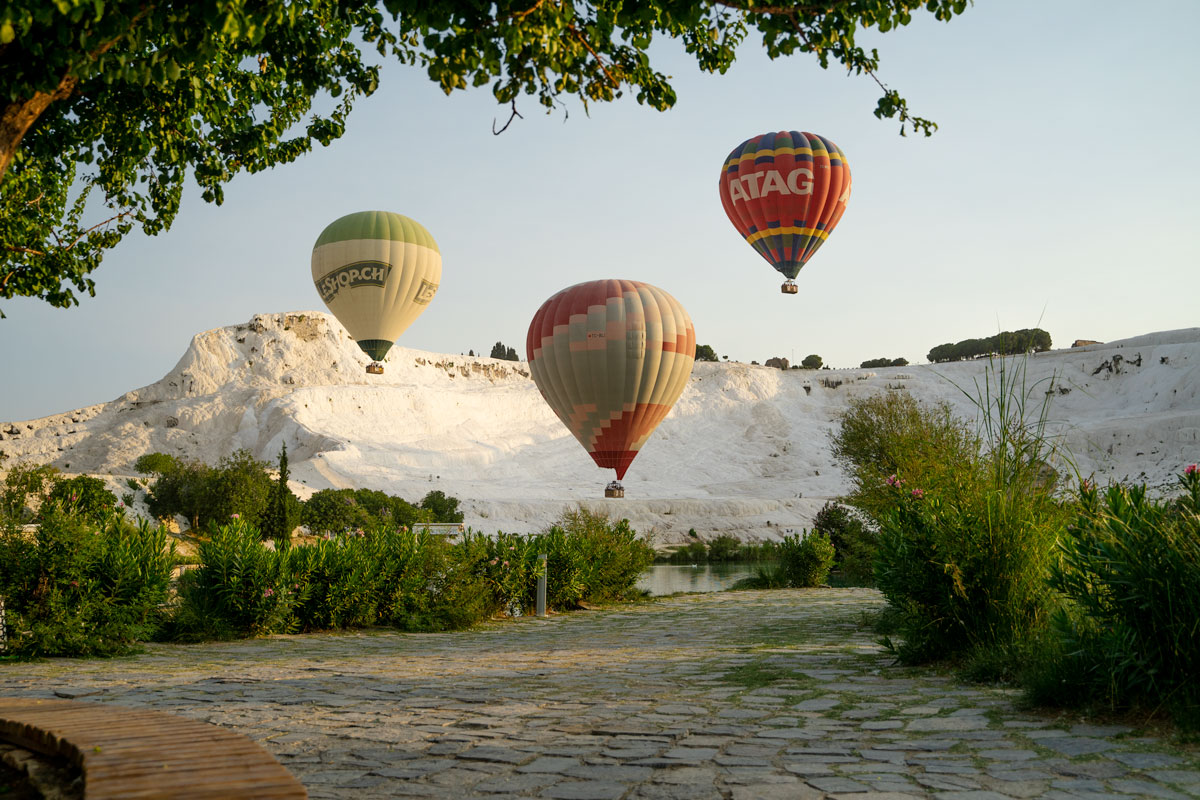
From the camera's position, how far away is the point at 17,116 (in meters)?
4.73

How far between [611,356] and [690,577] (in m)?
9.51

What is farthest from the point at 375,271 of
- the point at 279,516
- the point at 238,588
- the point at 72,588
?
the point at 72,588

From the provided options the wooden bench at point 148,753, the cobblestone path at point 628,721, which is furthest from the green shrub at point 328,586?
the wooden bench at point 148,753

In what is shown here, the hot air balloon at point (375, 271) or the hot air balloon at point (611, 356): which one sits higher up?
the hot air balloon at point (375, 271)

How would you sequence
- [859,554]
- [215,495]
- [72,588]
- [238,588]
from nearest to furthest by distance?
1. [72,588]
2. [238,588]
3. [859,554]
4. [215,495]

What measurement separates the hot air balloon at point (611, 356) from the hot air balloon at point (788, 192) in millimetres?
3517

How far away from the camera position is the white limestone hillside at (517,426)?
208 ft

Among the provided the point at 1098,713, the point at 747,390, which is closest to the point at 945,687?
the point at 1098,713

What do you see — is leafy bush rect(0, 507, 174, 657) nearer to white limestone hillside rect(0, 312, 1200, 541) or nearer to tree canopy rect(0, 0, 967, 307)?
tree canopy rect(0, 0, 967, 307)

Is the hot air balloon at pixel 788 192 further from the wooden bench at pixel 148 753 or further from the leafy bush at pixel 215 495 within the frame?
the wooden bench at pixel 148 753

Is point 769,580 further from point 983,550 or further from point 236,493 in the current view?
point 236,493

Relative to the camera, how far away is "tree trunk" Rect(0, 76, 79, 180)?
4.68m

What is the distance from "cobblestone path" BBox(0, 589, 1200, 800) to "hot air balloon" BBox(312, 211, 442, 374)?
22.1 meters

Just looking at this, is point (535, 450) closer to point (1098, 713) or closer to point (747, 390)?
point (747, 390)
